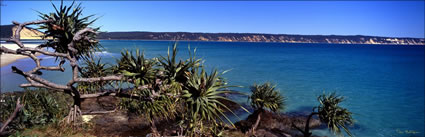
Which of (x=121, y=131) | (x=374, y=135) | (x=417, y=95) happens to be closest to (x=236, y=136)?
(x=121, y=131)

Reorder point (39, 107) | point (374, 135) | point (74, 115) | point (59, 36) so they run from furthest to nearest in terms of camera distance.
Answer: point (374, 135), point (39, 107), point (74, 115), point (59, 36)

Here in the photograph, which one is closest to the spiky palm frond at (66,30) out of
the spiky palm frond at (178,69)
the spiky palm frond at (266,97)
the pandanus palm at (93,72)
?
the pandanus palm at (93,72)

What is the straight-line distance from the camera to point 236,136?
50.3 ft

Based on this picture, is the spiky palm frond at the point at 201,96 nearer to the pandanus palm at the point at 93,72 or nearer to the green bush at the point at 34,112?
the pandanus palm at the point at 93,72

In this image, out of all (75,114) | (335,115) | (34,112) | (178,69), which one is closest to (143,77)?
(178,69)

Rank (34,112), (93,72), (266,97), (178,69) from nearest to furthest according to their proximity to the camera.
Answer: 1. (178,69)
2. (93,72)
3. (34,112)
4. (266,97)

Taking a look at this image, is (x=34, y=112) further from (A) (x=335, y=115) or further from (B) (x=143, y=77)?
(A) (x=335, y=115)

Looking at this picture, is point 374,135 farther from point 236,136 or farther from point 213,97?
point 213,97

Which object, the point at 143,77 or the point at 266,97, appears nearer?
the point at 143,77

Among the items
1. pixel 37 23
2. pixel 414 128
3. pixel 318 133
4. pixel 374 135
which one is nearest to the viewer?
pixel 37 23

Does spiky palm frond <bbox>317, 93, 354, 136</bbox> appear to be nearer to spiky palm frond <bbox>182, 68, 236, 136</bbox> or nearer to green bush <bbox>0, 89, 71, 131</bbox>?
spiky palm frond <bbox>182, 68, 236, 136</bbox>

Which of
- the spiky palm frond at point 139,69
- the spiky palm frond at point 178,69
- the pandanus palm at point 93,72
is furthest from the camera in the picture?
the pandanus palm at point 93,72

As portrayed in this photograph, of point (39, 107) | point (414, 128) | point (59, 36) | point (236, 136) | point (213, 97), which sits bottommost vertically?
point (414, 128)

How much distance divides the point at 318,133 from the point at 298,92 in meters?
20.8
